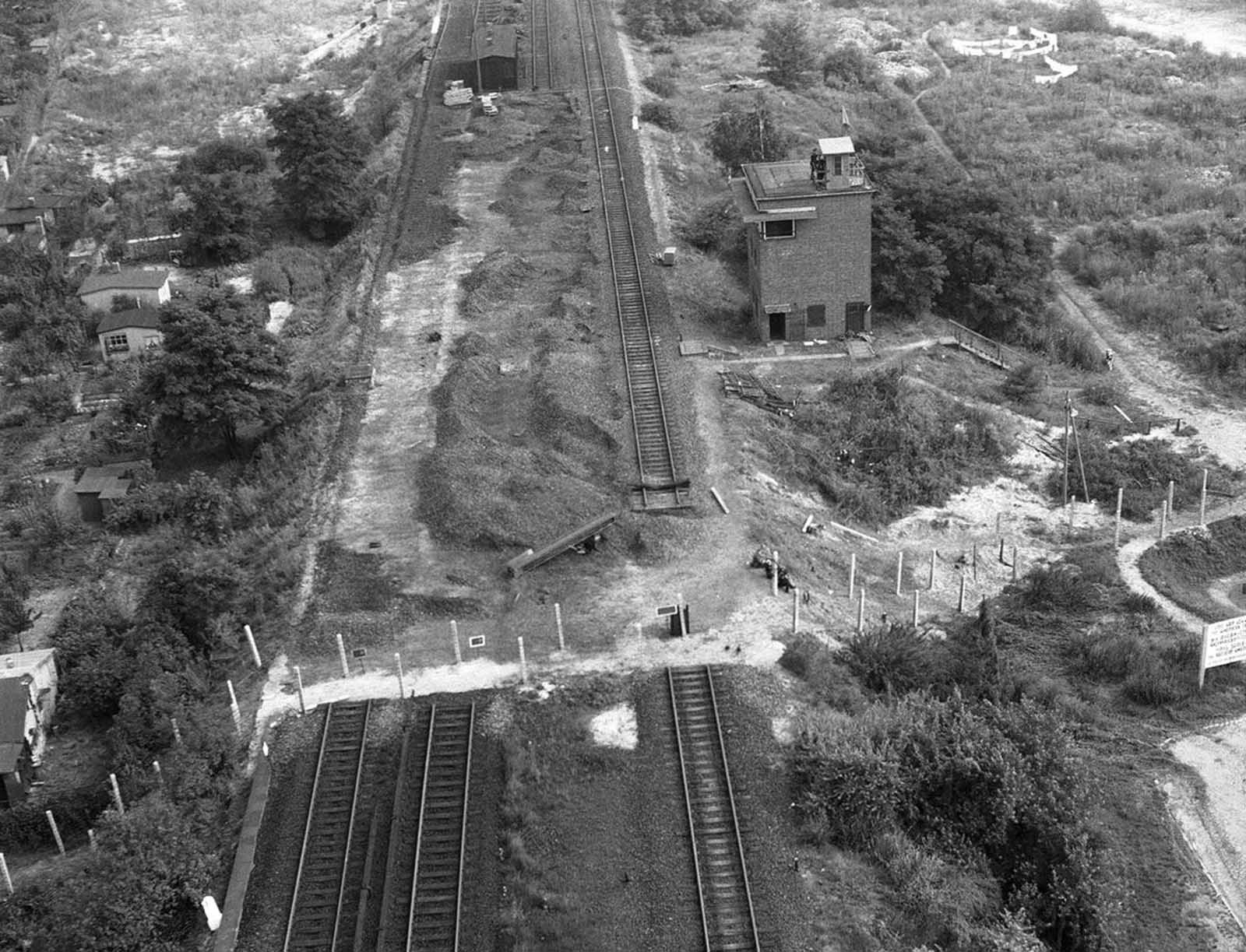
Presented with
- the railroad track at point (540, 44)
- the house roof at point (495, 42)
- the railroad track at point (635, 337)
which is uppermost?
the house roof at point (495, 42)

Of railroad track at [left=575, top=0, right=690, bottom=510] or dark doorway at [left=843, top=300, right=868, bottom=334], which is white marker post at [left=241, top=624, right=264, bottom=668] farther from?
dark doorway at [left=843, top=300, right=868, bottom=334]

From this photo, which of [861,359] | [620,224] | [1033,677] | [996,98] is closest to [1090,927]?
[1033,677]

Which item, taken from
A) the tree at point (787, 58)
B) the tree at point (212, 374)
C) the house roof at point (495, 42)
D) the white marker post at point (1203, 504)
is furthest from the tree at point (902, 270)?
the tree at point (787, 58)

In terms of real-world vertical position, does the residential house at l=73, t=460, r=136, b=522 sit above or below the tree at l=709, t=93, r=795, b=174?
below

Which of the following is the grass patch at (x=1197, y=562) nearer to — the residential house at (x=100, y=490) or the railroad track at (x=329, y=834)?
the railroad track at (x=329, y=834)

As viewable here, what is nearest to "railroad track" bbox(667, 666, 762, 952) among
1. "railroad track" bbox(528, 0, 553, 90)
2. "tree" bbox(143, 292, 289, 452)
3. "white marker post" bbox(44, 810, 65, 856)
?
"white marker post" bbox(44, 810, 65, 856)

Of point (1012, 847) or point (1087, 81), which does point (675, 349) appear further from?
point (1087, 81)

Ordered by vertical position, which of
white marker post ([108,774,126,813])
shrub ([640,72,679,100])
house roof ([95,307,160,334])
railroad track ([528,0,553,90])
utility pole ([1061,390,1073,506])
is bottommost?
utility pole ([1061,390,1073,506])

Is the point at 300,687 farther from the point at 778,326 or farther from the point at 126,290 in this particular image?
the point at 126,290
